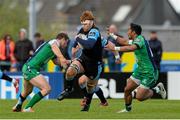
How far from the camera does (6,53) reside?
1375 inches

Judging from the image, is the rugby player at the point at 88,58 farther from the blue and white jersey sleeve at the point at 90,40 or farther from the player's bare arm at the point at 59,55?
the player's bare arm at the point at 59,55

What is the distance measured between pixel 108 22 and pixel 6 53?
231ft

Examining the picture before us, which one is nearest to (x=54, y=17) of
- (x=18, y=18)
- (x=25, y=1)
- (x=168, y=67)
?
(x=25, y=1)

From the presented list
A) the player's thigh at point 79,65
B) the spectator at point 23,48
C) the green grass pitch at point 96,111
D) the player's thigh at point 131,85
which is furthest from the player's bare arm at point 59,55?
the spectator at point 23,48

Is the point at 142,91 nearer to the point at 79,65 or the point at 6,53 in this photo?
the point at 79,65

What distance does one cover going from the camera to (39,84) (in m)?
22.0

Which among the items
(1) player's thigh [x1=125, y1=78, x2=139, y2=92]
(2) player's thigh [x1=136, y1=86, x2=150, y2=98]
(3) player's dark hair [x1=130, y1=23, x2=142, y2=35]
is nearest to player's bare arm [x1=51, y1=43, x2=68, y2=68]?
(1) player's thigh [x1=125, y1=78, x2=139, y2=92]

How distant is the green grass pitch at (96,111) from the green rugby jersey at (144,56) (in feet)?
3.26

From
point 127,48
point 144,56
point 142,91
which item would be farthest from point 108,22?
point 127,48

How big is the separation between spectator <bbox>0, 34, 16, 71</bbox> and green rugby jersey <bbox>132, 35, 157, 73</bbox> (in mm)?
12779

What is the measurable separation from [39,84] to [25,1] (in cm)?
7246

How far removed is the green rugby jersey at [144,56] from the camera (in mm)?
21922

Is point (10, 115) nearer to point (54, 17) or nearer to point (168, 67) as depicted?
point (168, 67)

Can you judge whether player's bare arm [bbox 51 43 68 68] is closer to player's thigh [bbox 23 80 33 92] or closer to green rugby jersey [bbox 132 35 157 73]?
player's thigh [bbox 23 80 33 92]
